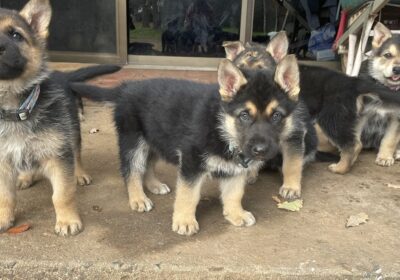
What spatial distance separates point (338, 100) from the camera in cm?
476

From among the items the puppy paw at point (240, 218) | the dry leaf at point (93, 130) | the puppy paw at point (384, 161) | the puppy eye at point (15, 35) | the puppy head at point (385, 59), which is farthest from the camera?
the dry leaf at point (93, 130)

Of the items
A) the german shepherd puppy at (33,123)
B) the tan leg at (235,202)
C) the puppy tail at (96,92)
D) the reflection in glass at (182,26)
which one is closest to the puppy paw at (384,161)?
the tan leg at (235,202)

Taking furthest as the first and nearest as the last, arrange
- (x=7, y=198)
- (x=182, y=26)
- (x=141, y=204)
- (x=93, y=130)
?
(x=182, y=26)
(x=93, y=130)
(x=141, y=204)
(x=7, y=198)

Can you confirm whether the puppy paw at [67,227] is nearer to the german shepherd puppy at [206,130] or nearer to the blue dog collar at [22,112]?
the german shepherd puppy at [206,130]

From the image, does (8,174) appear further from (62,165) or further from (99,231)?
(99,231)

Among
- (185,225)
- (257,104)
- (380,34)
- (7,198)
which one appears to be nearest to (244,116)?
(257,104)

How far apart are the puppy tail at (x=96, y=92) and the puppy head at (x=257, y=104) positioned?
1.17 meters

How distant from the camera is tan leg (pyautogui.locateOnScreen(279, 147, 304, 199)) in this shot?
413cm

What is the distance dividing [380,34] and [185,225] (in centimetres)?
380

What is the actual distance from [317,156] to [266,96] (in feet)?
7.26

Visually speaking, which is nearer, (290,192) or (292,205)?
(292,205)

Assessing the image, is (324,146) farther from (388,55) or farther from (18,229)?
(18,229)

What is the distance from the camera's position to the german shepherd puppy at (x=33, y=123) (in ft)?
10.6

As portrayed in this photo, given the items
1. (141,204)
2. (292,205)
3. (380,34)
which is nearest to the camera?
(141,204)
